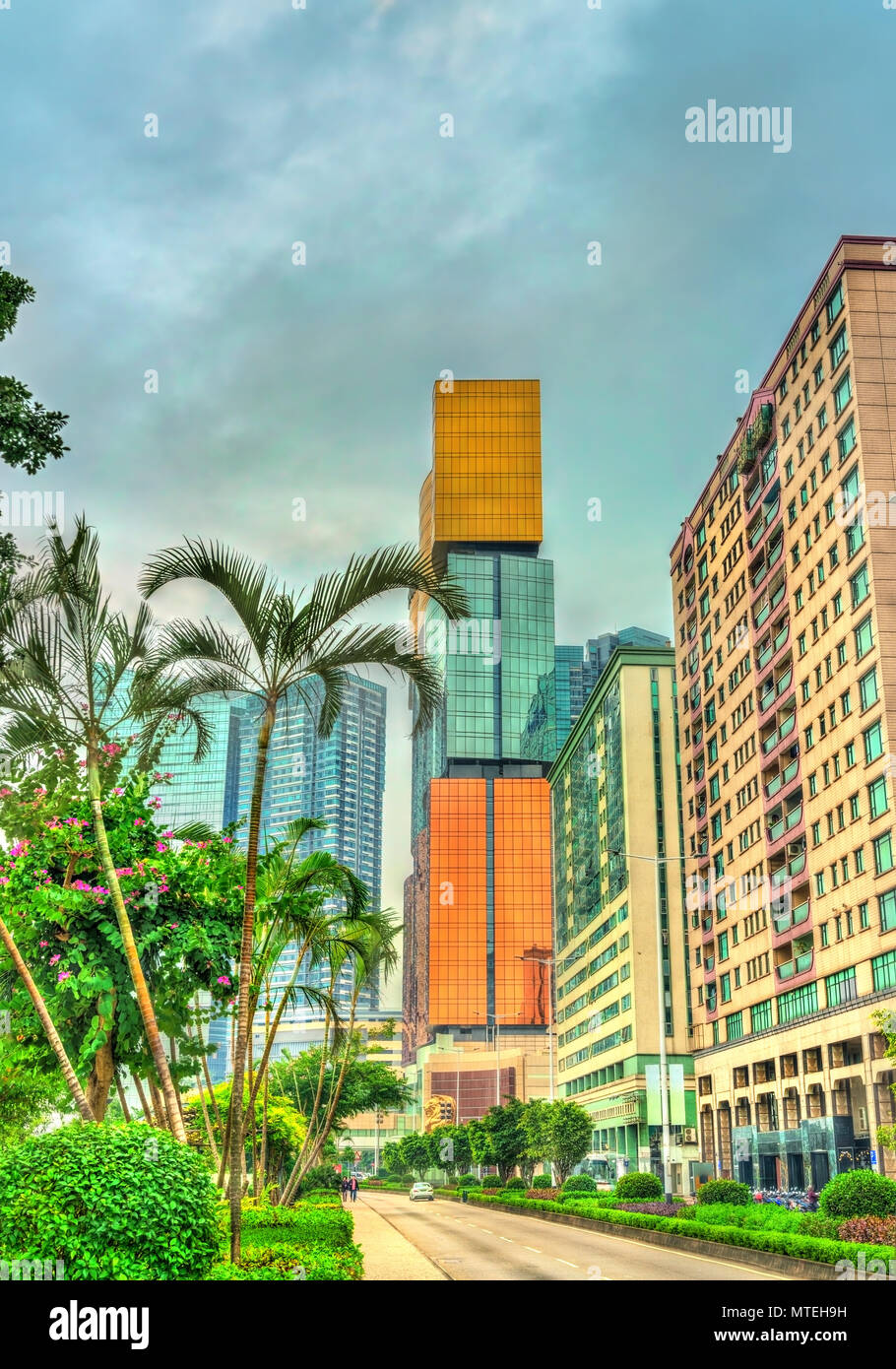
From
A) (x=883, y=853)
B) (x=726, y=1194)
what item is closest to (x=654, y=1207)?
(x=726, y=1194)

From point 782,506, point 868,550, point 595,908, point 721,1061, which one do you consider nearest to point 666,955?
point 595,908

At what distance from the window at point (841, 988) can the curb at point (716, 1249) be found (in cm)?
1625

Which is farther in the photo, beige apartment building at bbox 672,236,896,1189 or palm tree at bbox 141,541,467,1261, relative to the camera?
beige apartment building at bbox 672,236,896,1189

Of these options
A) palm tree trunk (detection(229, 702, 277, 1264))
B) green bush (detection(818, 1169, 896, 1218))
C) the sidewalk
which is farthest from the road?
palm tree trunk (detection(229, 702, 277, 1264))

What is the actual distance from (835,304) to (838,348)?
2150mm

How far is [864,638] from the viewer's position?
54.9 m

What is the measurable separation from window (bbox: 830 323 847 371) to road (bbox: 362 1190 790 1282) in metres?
40.2

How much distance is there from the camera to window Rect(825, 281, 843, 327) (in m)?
58.1

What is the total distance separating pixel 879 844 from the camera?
52531 mm

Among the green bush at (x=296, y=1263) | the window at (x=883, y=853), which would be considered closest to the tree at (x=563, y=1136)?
the window at (x=883, y=853)

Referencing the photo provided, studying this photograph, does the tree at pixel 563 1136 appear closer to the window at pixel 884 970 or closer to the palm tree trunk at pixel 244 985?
the window at pixel 884 970

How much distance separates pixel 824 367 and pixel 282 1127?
4324 cm

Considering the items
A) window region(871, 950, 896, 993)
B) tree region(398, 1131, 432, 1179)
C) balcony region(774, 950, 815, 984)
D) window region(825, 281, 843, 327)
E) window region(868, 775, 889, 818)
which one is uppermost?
window region(825, 281, 843, 327)

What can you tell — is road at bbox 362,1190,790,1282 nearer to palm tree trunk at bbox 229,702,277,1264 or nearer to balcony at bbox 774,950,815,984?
palm tree trunk at bbox 229,702,277,1264
